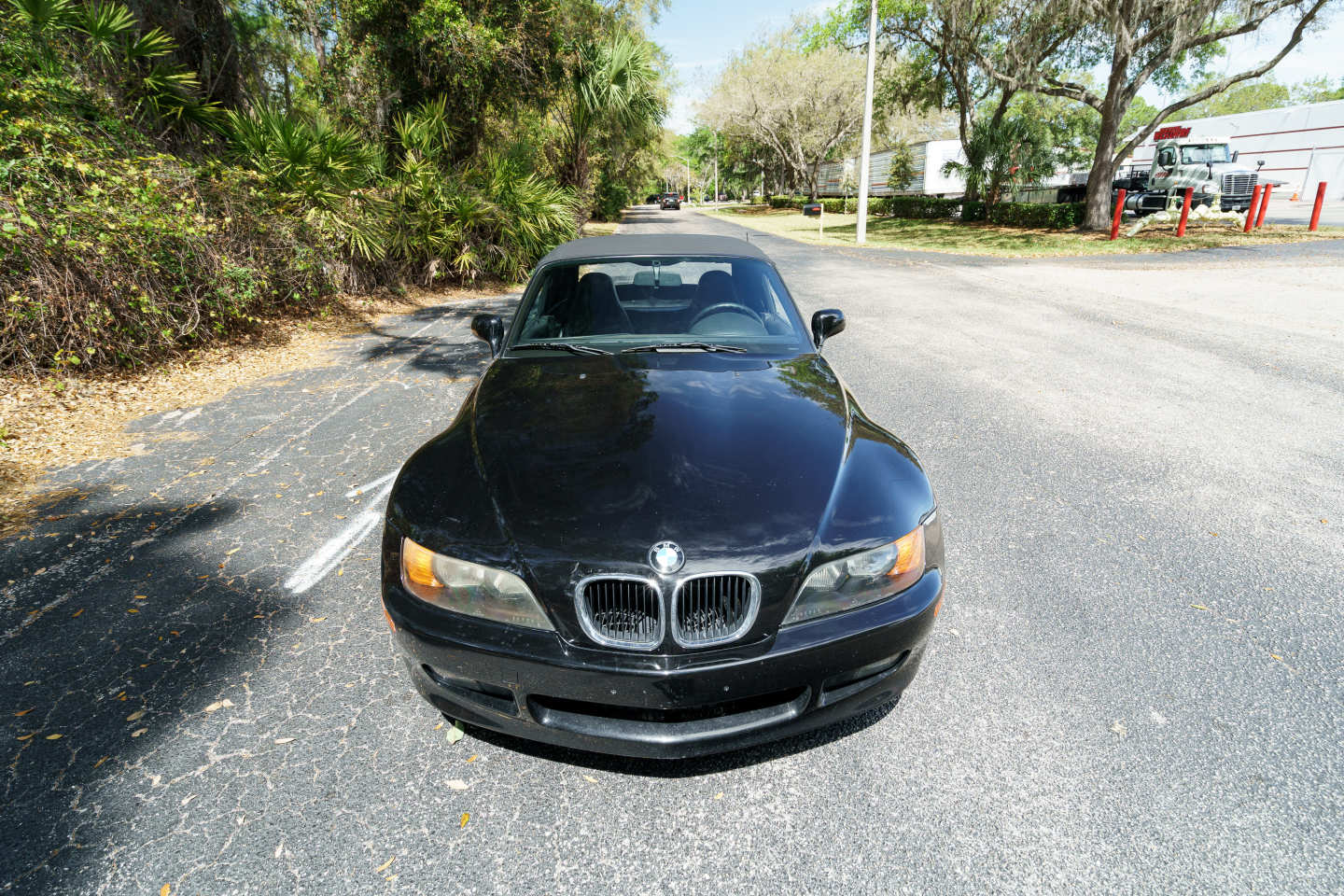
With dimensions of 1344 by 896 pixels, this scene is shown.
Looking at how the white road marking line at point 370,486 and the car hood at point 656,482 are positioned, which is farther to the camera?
the white road marking line at point 370,486

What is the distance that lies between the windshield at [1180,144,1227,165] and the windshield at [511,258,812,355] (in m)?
28.2

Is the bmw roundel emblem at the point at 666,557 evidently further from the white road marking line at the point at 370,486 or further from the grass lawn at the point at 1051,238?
the grass lawn at the point at 1051,238

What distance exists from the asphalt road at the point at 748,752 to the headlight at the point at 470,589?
59cm

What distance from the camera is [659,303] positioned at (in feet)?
11.3

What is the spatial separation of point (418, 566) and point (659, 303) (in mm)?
2028

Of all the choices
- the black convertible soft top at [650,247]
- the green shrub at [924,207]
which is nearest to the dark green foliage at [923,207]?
the green shrub at [924,207]

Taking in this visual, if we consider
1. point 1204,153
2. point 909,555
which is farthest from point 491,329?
point 1204,153

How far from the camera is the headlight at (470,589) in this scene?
177 centimetres

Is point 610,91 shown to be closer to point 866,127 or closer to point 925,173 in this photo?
point 866,127

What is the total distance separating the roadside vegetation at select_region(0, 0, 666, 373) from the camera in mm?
5535

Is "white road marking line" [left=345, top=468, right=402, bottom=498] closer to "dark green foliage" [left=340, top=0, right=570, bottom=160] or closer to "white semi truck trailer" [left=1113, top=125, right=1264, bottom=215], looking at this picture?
"dark green foliage" [left=340, top=0, right=570, bottom=160]

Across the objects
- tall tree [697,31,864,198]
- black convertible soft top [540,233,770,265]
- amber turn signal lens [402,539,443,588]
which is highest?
tall tree [697,31,864,198]

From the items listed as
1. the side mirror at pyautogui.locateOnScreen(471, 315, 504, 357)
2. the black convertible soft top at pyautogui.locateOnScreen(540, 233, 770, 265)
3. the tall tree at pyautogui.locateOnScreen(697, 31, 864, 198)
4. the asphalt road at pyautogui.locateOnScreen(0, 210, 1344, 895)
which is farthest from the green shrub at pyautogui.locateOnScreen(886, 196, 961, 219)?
the side mirror at pyautogui.locateOnScreen(471, 315, 504, 357)

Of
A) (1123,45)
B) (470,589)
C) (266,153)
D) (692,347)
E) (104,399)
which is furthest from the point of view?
(1123,45)
